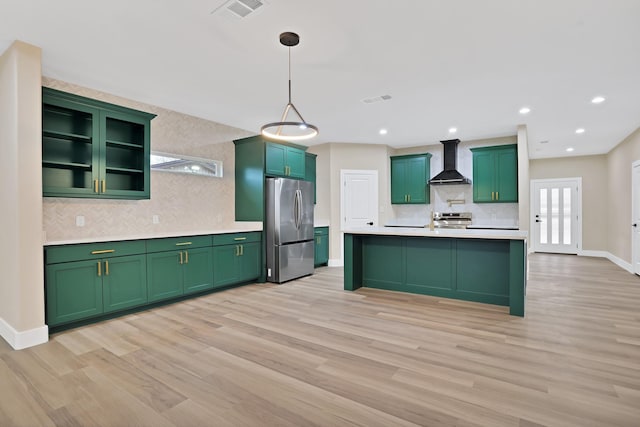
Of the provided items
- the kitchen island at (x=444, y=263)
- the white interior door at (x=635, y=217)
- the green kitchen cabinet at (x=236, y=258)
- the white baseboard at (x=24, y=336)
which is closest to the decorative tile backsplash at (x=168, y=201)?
the green kitchen cabinet at (x=236, y=258)

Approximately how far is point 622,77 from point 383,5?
317 centimetres

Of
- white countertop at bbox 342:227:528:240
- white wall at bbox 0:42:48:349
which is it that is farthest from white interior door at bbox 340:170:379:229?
white wall at bbox 0:42:48:349

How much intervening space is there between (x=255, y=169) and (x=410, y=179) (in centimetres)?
367

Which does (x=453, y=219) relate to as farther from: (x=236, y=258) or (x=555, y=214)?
(x=236, y=258)

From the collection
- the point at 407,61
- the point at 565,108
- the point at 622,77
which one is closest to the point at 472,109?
the point at 565,108

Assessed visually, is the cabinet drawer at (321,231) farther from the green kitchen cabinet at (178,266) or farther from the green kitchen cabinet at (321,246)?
the green kitchen cabinet at (178,266)

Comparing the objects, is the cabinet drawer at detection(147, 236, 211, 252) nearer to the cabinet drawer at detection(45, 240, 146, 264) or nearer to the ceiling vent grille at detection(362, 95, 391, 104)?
the cabinet drawer at detection(45, 240, 146, 264)

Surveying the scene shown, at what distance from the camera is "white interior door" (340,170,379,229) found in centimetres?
701

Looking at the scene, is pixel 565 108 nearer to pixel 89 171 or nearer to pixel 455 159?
pixel 455 159

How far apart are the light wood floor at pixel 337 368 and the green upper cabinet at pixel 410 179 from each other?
3588mm

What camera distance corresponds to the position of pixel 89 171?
12.3ft

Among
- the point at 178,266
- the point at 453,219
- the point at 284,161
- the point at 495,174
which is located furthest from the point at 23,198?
the point at 495,174

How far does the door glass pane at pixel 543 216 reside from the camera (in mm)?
8906

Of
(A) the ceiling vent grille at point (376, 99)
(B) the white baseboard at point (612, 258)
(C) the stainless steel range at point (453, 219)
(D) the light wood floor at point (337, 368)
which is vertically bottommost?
(D) the light wood floor at point (337, 368)
